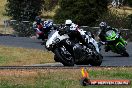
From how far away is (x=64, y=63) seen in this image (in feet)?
55.8

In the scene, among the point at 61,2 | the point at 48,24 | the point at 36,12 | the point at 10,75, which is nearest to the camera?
the point at 10,75

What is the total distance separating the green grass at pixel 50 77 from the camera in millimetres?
11188

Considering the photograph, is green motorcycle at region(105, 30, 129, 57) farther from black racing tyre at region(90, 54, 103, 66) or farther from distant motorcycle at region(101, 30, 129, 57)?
black racing tyre at region(90, 54, 103, 66)

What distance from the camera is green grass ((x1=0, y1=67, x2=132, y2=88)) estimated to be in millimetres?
11188

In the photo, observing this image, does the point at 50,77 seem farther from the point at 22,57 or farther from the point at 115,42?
the point at 115,42

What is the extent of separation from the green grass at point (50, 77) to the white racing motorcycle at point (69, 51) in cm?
263

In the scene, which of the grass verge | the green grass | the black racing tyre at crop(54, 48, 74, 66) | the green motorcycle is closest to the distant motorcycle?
the green motorcycle

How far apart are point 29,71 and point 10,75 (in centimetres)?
104

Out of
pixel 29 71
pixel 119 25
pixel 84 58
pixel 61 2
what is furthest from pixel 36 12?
pixel 29 71

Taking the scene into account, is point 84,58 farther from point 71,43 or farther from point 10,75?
point 10,75

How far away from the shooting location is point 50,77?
12.6 metres

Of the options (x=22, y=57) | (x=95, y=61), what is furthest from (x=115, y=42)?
(x=95, y=61)

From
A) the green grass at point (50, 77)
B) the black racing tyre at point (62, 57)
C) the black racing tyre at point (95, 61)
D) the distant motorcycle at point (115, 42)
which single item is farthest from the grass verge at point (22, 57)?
the green grass at point (50, 77)

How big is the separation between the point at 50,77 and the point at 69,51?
15.1 ft
